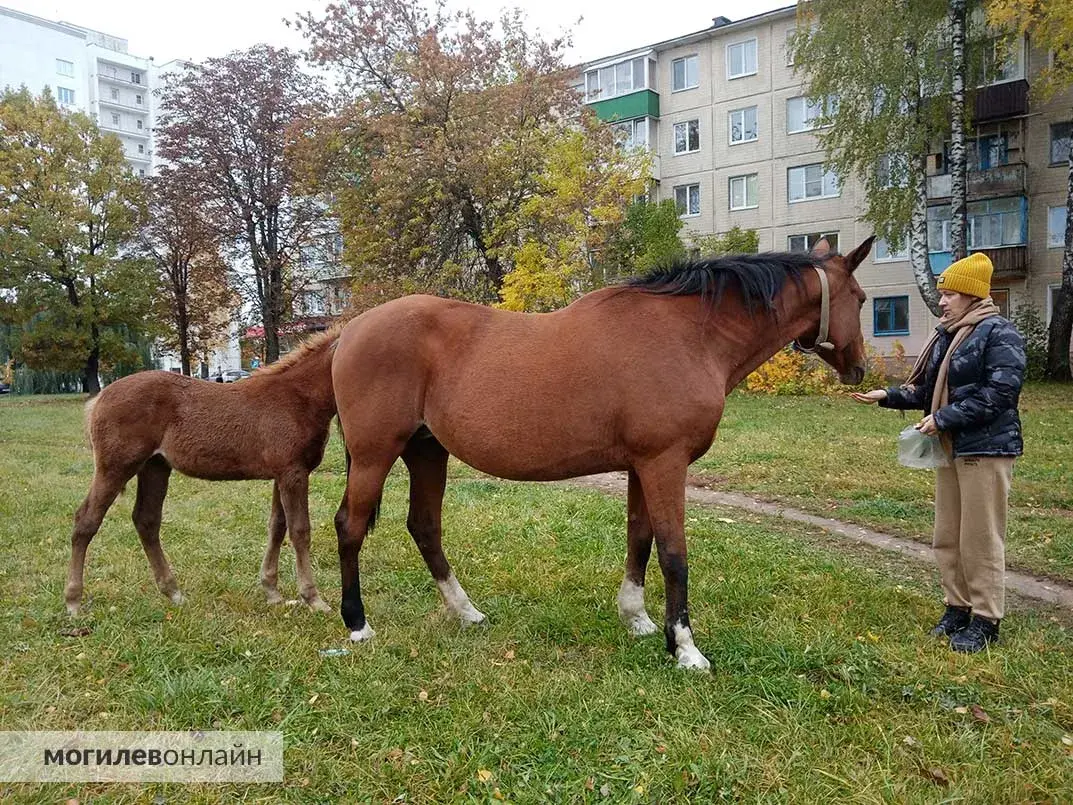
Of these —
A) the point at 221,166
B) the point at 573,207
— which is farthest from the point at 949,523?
the point at 221,166

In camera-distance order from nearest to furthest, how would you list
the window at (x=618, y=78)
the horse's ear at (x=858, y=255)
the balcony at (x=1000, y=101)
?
the horse's ear at (x=858, y=255)
the balcony at (x=1000, y=101)
the window at (x=618, y=78)

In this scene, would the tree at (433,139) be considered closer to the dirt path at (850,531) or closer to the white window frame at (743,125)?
the dirt path at (850,531)

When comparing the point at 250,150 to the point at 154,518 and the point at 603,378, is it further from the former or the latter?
the point at 603,378

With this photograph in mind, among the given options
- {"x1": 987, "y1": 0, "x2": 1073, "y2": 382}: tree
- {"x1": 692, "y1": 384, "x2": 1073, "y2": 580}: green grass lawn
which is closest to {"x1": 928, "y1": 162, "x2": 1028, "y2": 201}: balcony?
{"x1": 987, "y1": 0, "x2": 1073, "y2": 382}: tree

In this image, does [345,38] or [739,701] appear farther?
[345,38]

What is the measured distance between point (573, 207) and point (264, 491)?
1243cm

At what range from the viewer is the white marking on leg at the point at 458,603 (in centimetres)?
509

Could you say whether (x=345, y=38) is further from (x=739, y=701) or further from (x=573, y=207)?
(x=739, y=701)

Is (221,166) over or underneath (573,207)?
over

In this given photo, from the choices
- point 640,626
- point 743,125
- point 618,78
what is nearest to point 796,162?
point 743,125

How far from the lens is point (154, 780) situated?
3186mm

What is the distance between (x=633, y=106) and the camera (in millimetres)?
36156

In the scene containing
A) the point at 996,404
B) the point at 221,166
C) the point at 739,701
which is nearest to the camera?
the point at 739,701

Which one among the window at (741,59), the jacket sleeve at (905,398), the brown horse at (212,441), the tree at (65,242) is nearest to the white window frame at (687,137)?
the window at (741,59)
